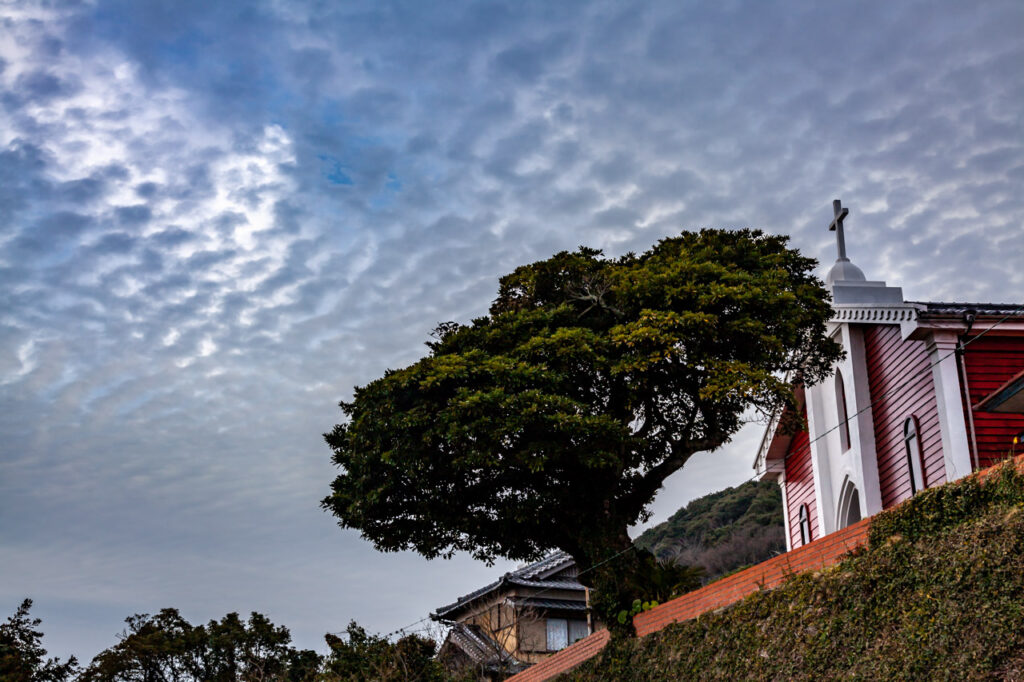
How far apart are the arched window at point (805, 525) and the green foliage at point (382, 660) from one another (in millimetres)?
9263

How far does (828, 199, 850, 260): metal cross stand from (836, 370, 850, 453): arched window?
2.81 meters

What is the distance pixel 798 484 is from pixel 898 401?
646 centimetres

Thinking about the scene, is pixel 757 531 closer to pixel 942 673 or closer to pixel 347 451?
pixel 347 451

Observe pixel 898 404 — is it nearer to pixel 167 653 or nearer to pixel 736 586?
pixel 736 586

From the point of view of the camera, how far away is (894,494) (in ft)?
61.7

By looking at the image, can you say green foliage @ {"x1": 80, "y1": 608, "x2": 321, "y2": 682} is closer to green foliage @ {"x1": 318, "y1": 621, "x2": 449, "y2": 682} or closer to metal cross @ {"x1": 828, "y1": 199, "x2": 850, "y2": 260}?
green foliage @ {"x1": 318, "y1": 621, "x2": 449, "y2": 682}

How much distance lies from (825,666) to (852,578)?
103cm

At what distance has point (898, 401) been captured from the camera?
18562 mm

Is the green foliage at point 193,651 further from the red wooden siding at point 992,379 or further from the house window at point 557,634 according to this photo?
the red wooden siding at point 992,379

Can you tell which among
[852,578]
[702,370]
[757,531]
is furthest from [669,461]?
[757,531]

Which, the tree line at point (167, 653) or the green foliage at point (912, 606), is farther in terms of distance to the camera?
the tree line at point (167, 653)

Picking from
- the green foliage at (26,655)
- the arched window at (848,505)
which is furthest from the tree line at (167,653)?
the arched window at (848,505)

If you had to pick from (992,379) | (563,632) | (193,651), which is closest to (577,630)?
(563,632)

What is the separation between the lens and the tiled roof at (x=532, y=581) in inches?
1326
